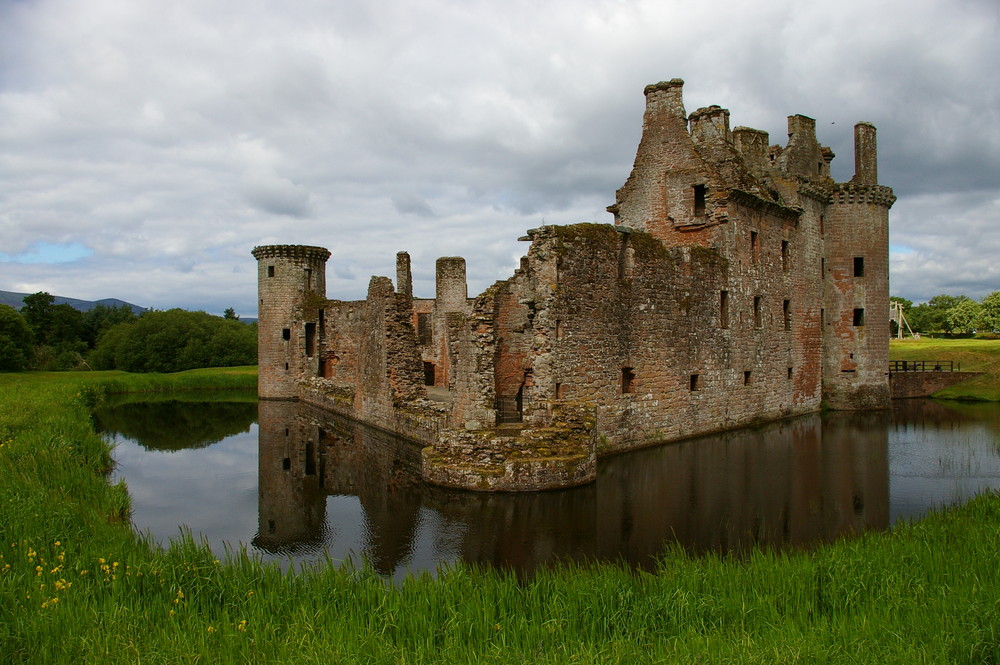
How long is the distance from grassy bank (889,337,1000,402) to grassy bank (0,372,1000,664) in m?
23.0

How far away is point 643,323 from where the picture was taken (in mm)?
15414

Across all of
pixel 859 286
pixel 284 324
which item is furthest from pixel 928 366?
pixel 284 324

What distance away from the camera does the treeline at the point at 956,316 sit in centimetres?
6662

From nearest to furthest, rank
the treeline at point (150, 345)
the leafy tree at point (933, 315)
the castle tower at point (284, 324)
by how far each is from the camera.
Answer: the castle tower at point (284, 324) < the treeline at point (150, 345) < the leafy tree at point (933, 315)

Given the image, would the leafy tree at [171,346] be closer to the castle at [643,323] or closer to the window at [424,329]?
the castle at [643,323]

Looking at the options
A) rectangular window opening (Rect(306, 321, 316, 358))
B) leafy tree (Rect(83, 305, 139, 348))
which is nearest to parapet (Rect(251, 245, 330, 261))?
rectangular window opening (Rect(306, 321, 316, 358))

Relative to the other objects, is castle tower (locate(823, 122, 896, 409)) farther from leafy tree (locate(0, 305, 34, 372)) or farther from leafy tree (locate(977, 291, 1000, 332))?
leafy tree (locate(977, 291, 1000, 332))

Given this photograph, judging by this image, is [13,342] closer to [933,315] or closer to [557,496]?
[557,496]

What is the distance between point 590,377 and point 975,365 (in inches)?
974

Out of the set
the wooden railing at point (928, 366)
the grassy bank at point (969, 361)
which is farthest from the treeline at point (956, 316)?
the wooden railing at point (928, 366)

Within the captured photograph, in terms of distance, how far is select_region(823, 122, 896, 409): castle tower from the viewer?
22.8 metres

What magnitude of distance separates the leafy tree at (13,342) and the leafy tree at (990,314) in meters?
82.5

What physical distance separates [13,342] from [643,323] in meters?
41.8

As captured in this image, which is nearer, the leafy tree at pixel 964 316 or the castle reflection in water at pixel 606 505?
the castle reflection in water at pixel 606 505
